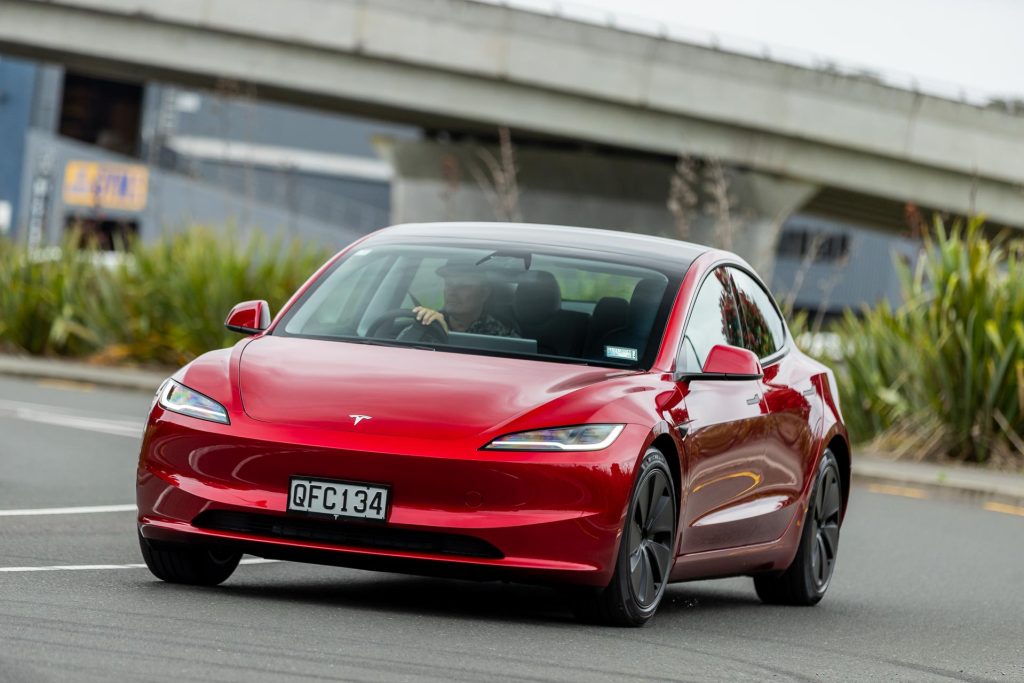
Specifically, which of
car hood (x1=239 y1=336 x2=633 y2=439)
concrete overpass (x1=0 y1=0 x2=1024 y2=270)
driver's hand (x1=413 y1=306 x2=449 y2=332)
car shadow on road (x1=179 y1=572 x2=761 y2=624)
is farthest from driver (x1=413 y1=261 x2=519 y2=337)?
concrete overpass (x1=0 y1=0 x2=1024 y2=270)

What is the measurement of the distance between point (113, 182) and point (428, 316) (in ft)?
223

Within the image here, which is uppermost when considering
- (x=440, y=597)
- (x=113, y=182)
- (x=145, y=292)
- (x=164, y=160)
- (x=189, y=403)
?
(x=189, y=403)

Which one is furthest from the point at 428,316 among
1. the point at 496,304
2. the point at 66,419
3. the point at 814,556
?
the point at 66,419

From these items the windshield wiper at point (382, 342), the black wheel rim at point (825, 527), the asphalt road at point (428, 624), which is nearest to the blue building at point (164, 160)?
the asphalt road at point (428, 624)

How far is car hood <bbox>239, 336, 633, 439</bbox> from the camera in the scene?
7.32m

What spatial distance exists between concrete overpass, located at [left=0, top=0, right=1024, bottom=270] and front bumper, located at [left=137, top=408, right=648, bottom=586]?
33226 mm

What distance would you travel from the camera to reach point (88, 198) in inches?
2739

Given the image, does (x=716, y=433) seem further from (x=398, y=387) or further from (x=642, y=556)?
(x=398, y=387)

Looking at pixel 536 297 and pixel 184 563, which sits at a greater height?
pixel 536 297

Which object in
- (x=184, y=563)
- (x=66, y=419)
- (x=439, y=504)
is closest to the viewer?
(x=439, y=504)

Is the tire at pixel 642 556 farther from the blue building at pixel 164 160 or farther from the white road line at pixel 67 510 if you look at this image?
the blue building at pixel 164 160

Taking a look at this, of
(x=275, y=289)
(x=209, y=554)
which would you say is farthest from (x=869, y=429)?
(x=209, y=554)

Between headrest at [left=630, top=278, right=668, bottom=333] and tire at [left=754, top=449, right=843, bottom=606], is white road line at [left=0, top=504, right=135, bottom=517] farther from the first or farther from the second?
headrest at [left=630, top=278, right=668, bottom=333]

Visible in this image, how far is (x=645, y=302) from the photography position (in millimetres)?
8477
